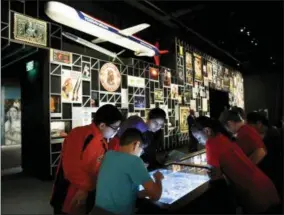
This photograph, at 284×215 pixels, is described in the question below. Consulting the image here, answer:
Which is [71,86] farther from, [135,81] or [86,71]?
[135,81]

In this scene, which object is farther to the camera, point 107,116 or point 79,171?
point 107,116

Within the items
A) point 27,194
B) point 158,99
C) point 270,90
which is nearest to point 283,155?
point 27,194

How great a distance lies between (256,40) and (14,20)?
8776 millimetres

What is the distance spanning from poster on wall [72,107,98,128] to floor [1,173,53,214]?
4.71ft

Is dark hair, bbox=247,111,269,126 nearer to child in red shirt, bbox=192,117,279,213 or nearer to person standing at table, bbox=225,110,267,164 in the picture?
person standing at table, bbox=225,110,267,164

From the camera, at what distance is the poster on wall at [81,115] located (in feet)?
19.8

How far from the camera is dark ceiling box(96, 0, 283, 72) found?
24.2 feet

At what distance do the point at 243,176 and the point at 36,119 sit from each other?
4968 millimetres

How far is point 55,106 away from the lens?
18.4 ft

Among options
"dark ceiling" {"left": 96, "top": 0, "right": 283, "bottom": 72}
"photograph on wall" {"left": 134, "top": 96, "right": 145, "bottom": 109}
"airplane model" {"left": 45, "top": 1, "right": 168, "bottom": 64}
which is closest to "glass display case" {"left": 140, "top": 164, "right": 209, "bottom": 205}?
"airplane model" {"left": 45, "top": 1, "right": 168, "bottom": 64}

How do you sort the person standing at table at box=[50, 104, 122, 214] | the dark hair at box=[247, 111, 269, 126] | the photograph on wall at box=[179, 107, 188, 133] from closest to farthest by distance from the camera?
the person standing at table at box=[50, 104, 122, 214]
the dark hair at box=[247, 111, 269, 126]
the photograph on wall at box=[179, 107, 188, 133]

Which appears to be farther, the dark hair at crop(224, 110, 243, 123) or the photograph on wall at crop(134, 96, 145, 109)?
the photograph on wall at crop(134, 96, 145, 109)

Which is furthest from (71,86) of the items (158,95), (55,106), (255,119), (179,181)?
(179,181)

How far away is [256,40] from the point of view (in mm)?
10359
